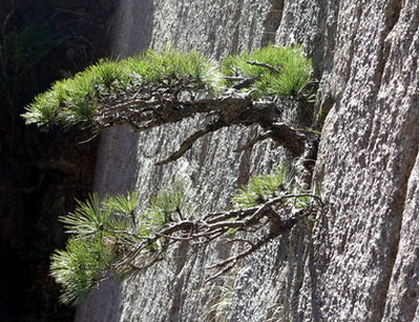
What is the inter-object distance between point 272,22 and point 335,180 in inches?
45.0

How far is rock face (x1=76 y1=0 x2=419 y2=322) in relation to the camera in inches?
59.6

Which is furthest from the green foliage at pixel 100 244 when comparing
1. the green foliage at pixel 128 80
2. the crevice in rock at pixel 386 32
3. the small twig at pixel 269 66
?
the crevice in rock at pixel 386 32

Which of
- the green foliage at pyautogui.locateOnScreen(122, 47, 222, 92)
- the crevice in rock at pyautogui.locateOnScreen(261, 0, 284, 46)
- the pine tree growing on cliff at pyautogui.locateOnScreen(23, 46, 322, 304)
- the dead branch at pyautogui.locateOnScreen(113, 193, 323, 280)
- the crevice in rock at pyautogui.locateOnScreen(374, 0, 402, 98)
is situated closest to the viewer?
the crevice in rock at pyautogui.locateOnScreen(374, 0, 402, 98)

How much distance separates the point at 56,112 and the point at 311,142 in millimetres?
696

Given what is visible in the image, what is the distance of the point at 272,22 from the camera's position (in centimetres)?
284

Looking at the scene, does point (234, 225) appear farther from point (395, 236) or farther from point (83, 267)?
point (395, 236)

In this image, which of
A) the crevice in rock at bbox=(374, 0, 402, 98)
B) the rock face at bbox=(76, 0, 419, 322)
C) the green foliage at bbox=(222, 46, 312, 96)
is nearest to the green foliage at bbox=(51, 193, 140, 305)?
the rock face at bbox=(76, 0, 419, 322)

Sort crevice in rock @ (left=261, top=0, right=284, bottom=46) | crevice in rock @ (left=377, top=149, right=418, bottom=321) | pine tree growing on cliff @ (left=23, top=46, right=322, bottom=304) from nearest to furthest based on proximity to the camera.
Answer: crevice in rock @ (left=377, top=149, right=418, bottom=321) < pine tree growing on cliff @ (left=23, top=46, right=322, bottom=304) < crevice in rock @ (left=261, top=0, right=284, bottom=46)

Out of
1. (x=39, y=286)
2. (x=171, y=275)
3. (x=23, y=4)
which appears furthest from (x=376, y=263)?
(x=23, y=4)

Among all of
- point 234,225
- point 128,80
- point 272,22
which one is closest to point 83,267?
point 234,225

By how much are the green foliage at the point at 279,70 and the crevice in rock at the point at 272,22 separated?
0.49 m

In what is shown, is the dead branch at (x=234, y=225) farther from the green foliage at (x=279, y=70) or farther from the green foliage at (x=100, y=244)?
the green foliage at (x=279, y=70)

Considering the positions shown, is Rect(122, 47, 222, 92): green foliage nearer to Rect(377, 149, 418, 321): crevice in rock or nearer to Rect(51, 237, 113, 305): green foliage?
Rect(51, 237, 113, 305): green foliage

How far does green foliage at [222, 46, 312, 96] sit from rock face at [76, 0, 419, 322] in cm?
6
